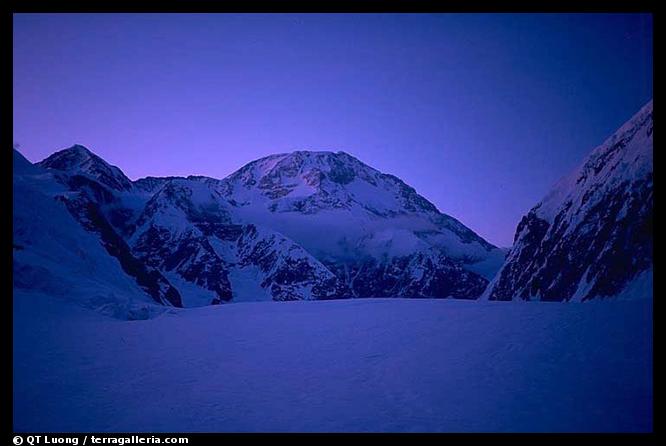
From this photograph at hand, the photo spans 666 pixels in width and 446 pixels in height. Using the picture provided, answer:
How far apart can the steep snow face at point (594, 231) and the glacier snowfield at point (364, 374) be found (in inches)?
791

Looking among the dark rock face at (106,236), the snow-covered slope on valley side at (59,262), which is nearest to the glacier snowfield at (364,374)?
the snow-covered slope on valley side at (59,262)

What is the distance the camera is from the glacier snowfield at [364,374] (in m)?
6.39

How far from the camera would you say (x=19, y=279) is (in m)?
16.7

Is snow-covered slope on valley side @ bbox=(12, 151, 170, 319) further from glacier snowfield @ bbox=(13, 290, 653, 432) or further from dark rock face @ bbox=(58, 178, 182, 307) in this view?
dark rock face @ bbox=(58, 178, 182, 307)

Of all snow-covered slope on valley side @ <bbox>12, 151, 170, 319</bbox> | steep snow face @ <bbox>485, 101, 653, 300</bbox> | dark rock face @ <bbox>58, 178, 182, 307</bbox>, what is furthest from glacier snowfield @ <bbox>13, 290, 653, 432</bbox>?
dark rock face @ <bbox>58, 178, 182, 307</bbox>

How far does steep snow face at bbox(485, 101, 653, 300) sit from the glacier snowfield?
65.9ft

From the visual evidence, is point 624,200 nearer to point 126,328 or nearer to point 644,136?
point 644,136

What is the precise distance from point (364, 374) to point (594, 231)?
39.0 meters

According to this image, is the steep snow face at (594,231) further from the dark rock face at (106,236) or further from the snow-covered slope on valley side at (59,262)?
the dark rock face at (106,236)

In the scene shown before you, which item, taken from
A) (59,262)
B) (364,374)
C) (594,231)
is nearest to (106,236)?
(59,262)

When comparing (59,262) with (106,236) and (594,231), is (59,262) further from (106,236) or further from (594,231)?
(106,236)
